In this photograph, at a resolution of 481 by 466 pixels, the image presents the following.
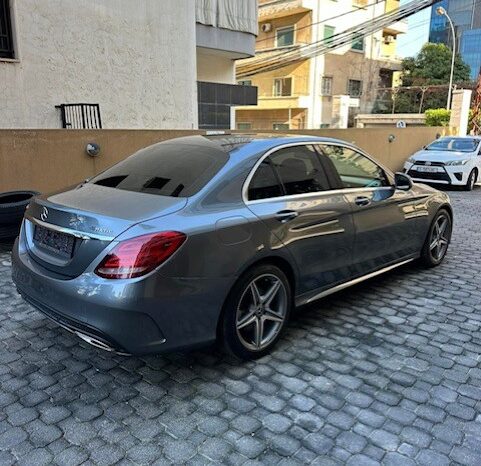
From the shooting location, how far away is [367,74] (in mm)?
38562

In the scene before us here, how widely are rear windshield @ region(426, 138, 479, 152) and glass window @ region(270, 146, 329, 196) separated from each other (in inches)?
432

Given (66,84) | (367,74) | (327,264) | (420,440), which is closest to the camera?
(420,440)

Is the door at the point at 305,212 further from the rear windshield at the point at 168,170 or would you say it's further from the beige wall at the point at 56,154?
the beige wall at the point at 56,154

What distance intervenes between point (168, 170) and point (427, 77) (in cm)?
4160

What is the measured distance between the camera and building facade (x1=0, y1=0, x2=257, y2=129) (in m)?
8.52

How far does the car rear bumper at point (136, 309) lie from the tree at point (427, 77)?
37507 millimetres

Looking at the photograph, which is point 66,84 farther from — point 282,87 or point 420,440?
point 282,87

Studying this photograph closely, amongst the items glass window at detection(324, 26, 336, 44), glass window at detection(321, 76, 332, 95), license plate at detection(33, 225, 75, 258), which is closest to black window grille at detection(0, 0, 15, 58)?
license plate at detection(33, 225, 75, 258)

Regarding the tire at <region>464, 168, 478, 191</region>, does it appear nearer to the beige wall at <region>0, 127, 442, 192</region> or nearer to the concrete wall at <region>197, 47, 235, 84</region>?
the concrete wall at <region>197, 47, 235, 84</region>

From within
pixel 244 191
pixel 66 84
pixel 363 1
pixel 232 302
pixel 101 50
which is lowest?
pixel 232 302

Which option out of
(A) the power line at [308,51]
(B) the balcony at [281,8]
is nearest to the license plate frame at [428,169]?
(A) the power line at [308,51]

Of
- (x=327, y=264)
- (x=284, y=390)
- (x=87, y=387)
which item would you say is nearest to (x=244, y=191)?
(x=327, y=264)

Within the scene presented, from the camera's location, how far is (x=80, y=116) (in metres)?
9.34

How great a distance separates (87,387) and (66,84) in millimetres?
7734
